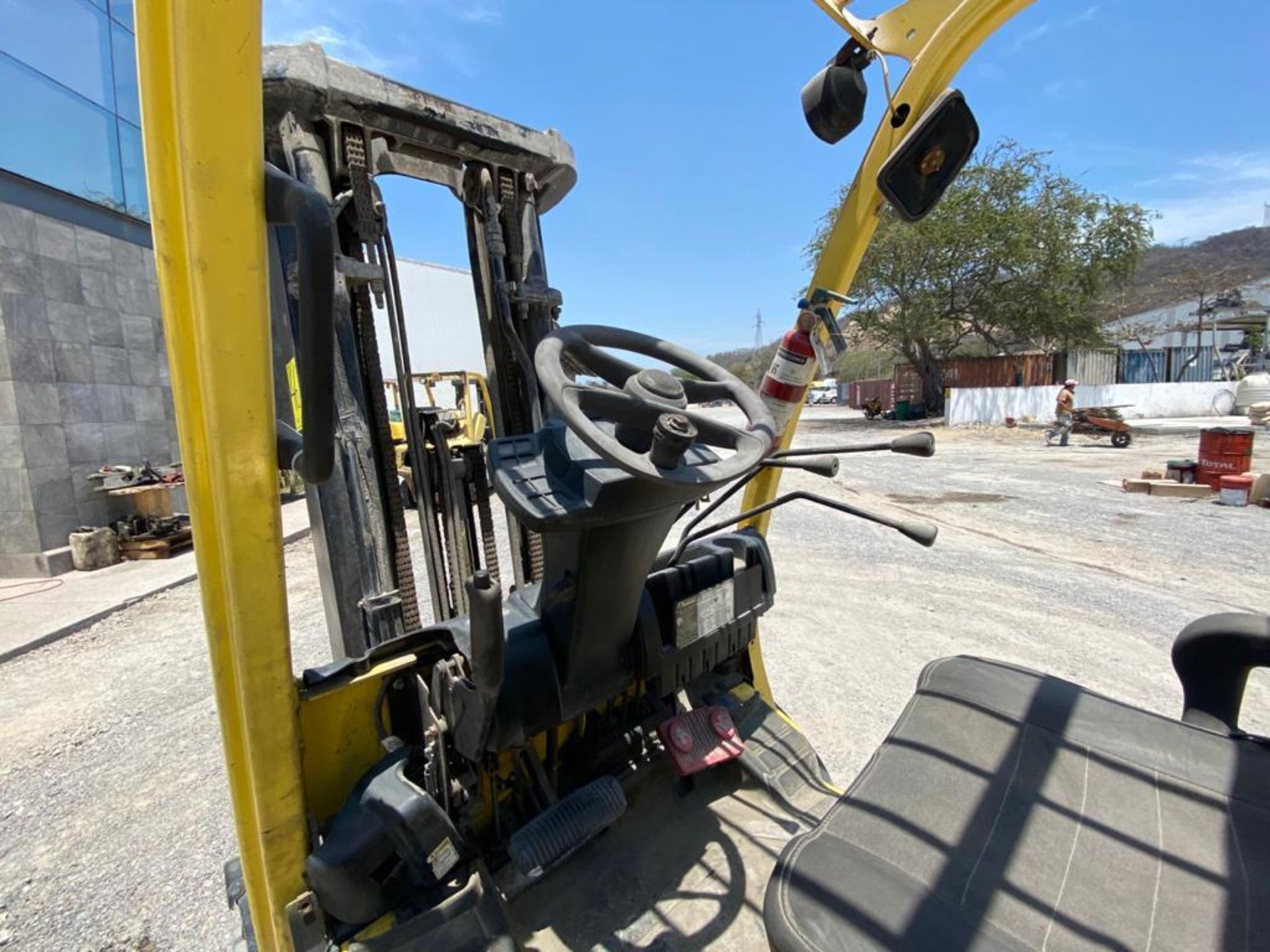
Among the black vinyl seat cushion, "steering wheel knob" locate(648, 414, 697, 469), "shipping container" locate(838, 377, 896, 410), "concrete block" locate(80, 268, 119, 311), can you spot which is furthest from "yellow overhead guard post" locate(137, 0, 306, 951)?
"shipping container" locate(838, 377, 896, 410)

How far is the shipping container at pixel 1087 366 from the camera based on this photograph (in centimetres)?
2295

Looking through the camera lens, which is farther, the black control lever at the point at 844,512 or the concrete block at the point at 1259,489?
the concrete block at the point at 1259,489

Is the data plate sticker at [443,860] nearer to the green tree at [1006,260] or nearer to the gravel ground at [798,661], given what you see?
the gravel ground at [798,661]

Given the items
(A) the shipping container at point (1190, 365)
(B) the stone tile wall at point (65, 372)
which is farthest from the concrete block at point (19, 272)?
(A) the shipping container at point (1190, 365)

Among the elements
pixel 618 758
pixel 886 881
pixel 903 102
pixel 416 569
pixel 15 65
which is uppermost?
pixel 15 65

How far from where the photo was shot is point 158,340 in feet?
24.8

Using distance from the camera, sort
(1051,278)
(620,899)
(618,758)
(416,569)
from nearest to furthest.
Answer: (620,899) → (618,758) → (416,569) → (1051,278)

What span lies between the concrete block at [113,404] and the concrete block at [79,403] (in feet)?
0.15

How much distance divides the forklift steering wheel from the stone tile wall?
603 cm

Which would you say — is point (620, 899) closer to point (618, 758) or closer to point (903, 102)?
point (618, 758)

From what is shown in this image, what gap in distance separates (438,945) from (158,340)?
8808 mm

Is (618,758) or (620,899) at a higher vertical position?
(618,758)

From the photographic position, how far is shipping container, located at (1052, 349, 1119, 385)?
2295 cm

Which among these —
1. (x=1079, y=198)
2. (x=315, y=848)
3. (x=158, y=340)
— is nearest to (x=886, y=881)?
(x=315, y=848)
